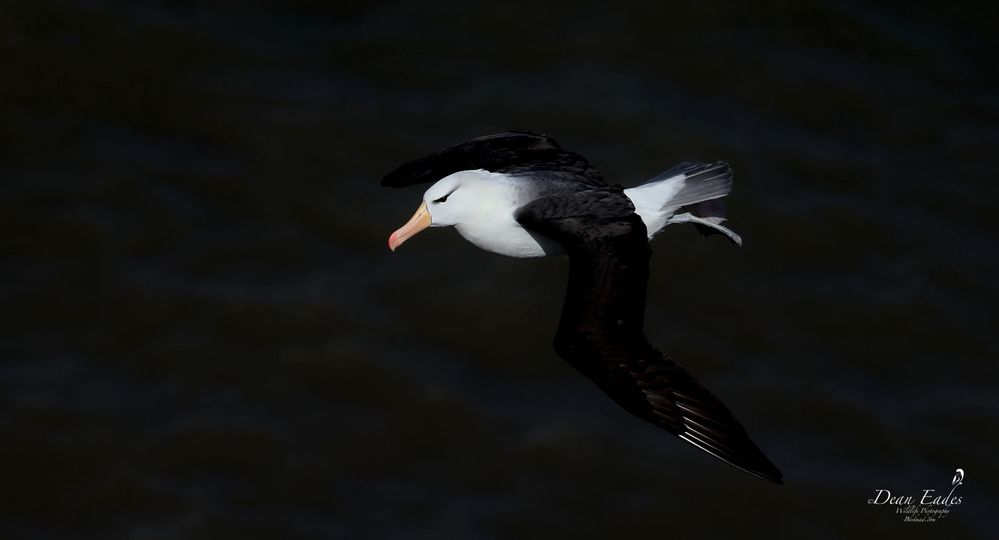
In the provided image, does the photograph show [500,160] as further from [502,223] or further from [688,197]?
[688,197]

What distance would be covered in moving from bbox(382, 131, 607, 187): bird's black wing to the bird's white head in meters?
0.35

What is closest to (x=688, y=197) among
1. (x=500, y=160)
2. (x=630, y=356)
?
(x=500, y=160)

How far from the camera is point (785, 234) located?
9.95 meters

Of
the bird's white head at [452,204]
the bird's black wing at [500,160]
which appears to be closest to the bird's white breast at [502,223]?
the bird's white head at [452,204]

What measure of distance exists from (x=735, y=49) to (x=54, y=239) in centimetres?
514

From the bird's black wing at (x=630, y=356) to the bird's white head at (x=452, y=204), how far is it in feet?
2.74

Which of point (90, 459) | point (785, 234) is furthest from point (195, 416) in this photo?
point (785, 234)

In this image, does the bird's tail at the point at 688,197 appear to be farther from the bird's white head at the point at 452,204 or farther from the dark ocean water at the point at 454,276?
the bird's white head at the point at 452,204

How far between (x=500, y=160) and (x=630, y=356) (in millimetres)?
1968

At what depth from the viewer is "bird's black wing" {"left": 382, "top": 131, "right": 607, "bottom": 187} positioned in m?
8.64

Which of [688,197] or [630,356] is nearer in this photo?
[630,356]

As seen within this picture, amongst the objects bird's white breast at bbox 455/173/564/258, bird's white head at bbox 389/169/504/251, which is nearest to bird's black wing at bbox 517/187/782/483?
bird's white breast at bbox 455/173/564/258

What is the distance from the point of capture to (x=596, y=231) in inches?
302

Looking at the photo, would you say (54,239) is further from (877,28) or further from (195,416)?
(877,28)
